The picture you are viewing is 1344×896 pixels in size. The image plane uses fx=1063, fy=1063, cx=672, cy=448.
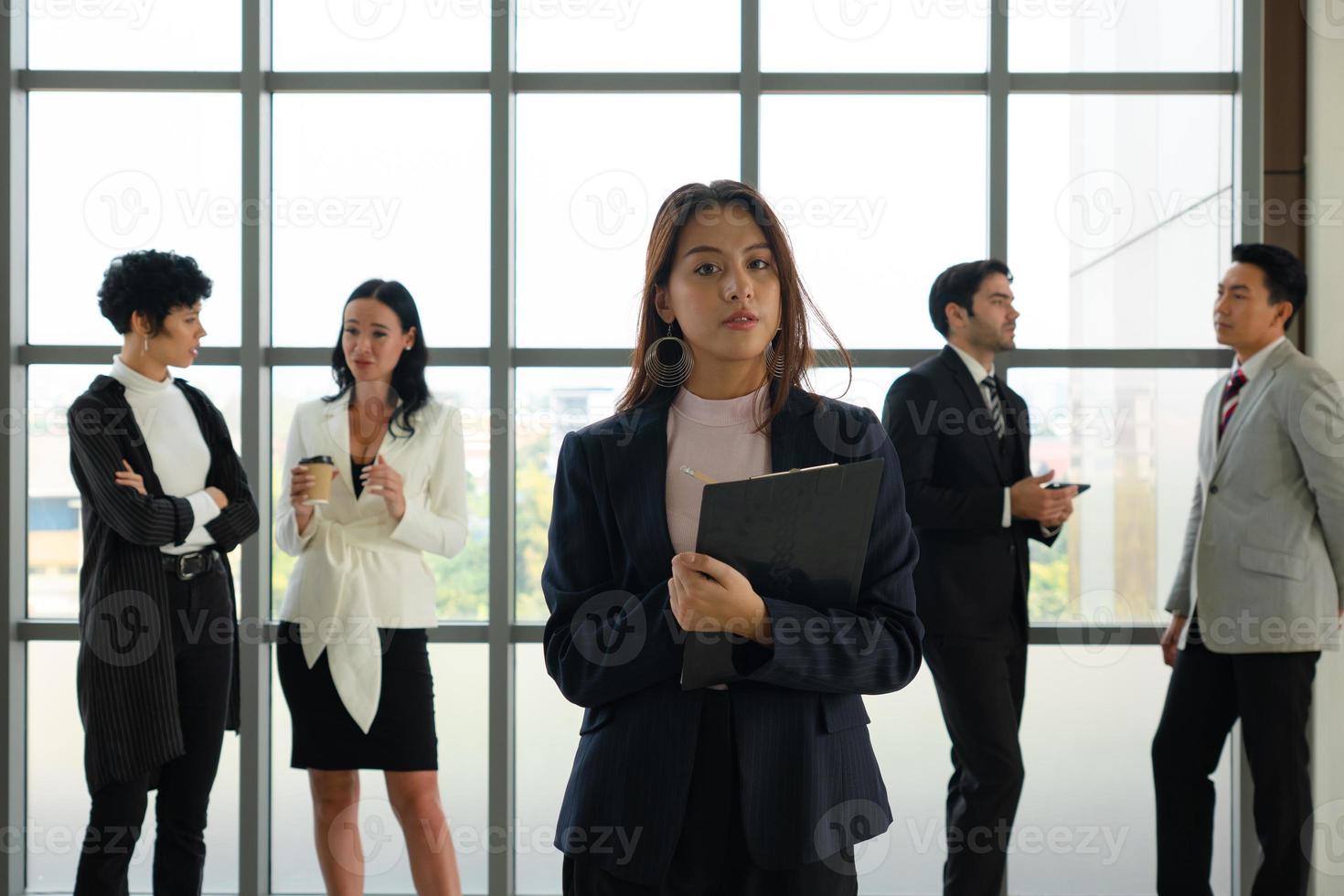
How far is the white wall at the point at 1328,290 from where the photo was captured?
133 inches

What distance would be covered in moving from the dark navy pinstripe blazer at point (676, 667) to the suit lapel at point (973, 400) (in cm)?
171

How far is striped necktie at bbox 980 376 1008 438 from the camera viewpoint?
10.4 ft

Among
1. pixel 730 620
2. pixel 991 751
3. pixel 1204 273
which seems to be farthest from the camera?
pixel 1204 273

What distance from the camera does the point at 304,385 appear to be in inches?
148

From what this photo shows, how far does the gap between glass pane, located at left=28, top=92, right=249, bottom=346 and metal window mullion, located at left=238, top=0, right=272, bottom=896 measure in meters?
0.16

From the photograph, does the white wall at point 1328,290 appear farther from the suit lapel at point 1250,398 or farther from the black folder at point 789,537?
the black folder at point 789,537

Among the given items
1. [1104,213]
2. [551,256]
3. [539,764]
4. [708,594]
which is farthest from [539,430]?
[708,594]

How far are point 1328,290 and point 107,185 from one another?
13.6 ft

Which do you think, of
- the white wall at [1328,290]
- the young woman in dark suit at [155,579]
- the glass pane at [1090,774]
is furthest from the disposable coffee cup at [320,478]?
the white wall at [1328,290]

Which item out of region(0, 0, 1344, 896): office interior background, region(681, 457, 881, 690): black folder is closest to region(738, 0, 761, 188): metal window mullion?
region(0, 0, 1344, 896): office interior background

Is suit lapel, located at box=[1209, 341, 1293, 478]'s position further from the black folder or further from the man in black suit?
the black folder

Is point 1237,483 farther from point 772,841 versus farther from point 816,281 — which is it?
point 772,841

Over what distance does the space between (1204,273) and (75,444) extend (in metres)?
3.54

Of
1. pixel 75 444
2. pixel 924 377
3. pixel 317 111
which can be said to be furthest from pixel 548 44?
pixel 75 444
